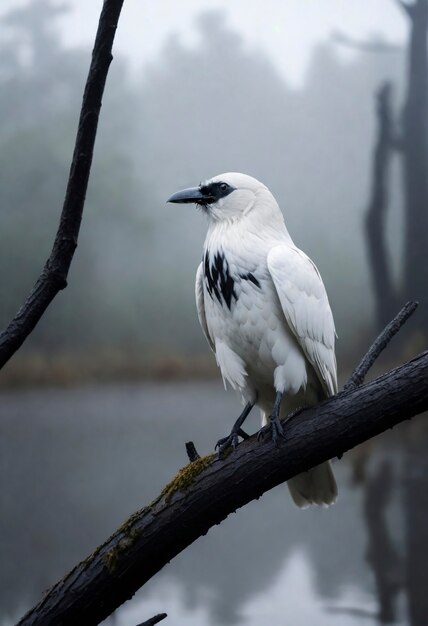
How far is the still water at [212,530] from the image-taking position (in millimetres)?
2604

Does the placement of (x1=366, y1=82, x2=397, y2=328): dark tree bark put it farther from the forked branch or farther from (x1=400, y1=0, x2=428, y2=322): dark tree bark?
the forked branch

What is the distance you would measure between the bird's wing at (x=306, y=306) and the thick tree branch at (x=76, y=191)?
48 centimetres

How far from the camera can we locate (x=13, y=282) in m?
2.82

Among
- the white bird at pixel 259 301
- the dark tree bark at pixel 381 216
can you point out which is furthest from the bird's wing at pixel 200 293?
the dark tree bark at pixel 381 216

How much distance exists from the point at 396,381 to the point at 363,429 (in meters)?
0.10

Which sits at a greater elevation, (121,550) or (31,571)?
(121,550)

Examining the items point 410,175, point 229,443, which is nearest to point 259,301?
point 229,443

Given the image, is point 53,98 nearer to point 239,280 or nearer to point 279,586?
point 239,280

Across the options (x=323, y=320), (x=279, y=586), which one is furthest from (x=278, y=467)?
(x=279, y=586)

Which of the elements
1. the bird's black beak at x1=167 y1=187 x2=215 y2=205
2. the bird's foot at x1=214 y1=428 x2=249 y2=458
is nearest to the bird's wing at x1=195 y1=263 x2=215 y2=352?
the bird's black beak at x1=167 y1=187 x2=215 y2=205

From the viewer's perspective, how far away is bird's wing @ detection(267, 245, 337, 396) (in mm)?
1584

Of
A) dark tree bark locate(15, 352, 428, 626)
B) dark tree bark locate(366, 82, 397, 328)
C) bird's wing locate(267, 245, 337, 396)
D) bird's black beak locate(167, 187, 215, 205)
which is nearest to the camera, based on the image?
dark tree bark locate(15, 352, 428, 626)

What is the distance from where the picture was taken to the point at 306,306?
5.29 feet

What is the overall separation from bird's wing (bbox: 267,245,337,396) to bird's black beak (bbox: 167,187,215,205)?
0.20m
